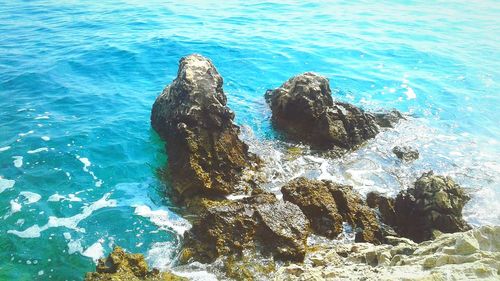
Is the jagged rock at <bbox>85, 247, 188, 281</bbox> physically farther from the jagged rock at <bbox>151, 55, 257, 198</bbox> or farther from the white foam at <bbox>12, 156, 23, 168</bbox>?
the white foam at <bbox>12, 156, 23, 168</bbox>

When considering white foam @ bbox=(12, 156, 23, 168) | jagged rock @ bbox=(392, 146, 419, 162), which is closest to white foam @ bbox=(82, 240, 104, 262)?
white foam @ bbox=(12, 156, 23, 168)

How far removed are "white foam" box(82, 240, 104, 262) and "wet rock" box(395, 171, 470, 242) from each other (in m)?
7.56

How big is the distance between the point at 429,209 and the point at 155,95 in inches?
531

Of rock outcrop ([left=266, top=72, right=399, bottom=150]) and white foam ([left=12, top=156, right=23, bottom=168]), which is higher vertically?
rock outcrop ([left=266, top=72, right=399, bottom=150])

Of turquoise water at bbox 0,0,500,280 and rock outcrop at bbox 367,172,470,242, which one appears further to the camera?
turquoise water at bbox 0,0,500,280

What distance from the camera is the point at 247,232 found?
29.8 feet

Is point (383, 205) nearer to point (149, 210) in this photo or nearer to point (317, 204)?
point (317, 204)

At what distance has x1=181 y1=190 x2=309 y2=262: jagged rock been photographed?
8820mm

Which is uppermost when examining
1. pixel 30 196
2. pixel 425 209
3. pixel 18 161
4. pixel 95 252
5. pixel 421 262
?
pixel 421 262

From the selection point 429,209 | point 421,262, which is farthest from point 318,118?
point 421,262

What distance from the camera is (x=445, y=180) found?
11.2 metres

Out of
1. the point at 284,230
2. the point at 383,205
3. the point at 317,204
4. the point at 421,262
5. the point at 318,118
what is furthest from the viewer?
the point at 318,118

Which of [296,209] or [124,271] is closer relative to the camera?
[124,271]

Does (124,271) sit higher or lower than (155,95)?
lower
